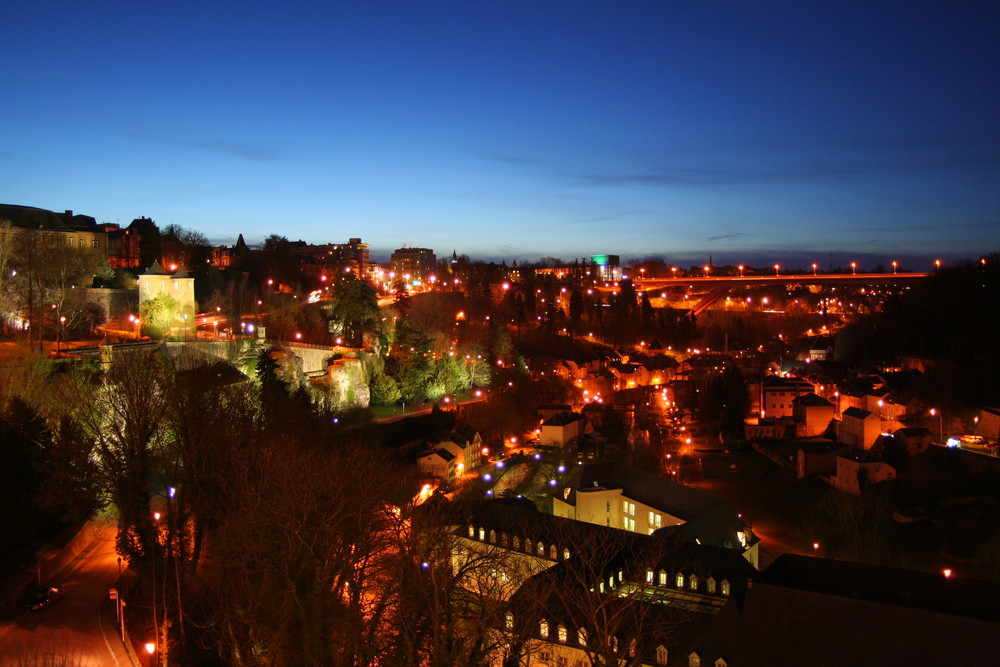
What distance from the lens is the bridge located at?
1785 inches

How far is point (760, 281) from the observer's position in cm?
5097

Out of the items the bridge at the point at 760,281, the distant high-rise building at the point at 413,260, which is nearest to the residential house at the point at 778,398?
the bridge at the point at 760,281

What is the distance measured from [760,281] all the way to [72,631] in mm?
49485

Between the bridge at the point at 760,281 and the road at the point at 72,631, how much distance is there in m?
45.5

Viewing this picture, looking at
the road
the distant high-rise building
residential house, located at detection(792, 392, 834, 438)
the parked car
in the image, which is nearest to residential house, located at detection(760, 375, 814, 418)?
residential house, located at detection(792, 392, 834, 438)

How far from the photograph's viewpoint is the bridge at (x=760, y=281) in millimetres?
45344

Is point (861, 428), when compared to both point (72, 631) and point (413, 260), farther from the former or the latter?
point (413, 260)

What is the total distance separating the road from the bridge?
45.5m

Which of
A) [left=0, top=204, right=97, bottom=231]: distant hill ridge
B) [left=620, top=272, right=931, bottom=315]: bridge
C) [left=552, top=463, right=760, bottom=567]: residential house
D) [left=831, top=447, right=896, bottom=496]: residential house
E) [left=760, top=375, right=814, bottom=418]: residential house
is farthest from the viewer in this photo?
[left=620, top=272, right=931, bottom=315]: bridge

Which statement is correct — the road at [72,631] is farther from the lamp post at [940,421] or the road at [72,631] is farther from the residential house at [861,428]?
the lamp post at [940,421]

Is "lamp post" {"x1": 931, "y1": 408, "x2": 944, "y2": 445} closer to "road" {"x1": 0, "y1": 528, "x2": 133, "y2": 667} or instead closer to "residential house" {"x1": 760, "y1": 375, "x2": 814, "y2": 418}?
"residential house" {"x1": 760, "y1": 375, "x2": 814, "y2": 418}

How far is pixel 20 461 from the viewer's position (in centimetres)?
1079

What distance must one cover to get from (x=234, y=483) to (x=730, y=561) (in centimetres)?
908

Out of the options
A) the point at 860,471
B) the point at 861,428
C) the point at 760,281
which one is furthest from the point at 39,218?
the point at 760,281
